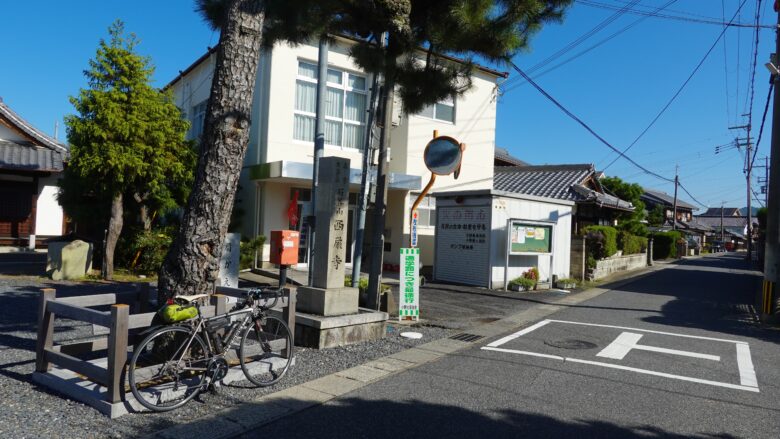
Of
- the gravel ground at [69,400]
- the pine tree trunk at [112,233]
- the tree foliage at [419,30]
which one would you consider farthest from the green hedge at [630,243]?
the pine tree trunk at [112,233]

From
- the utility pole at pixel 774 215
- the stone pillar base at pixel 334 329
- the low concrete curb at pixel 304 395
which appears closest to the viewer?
the low concrete curb at pixel 304 395

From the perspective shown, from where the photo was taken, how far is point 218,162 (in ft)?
18.2

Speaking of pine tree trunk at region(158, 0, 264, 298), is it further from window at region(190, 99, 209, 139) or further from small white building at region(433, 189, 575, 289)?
window at region(190, 99, 209, 139)

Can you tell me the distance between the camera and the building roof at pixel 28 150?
17094mm

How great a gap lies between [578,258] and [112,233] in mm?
14184

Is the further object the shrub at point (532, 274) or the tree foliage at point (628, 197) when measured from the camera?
the tree foliage at point (628, 197)

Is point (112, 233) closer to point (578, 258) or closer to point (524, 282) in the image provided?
point (524, 282)

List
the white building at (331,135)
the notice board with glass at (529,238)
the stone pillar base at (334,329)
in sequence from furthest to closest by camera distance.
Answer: the white building at (331,135) < the notice board with glass at (529,238) < the stone pillar base at (334,329)

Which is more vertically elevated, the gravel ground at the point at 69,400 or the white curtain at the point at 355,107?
the white curtain at the point at 355,107

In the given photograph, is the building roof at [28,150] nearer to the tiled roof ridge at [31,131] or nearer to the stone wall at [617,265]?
the tiled roof ridge at [31,131]

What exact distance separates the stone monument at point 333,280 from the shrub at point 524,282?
7.42 meters

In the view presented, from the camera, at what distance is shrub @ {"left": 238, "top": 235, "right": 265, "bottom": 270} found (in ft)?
47.3

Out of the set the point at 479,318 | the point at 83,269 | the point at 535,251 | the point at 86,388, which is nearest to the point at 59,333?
the point at 86,388

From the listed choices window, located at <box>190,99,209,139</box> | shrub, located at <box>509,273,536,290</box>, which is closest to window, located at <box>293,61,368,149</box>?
window, located at <box>190,99,209,139</box>
